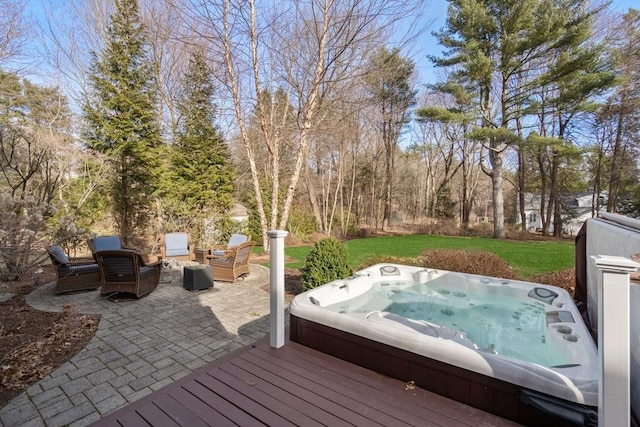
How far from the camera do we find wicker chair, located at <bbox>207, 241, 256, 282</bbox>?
6074mm

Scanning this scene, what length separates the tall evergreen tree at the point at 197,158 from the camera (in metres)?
10.1

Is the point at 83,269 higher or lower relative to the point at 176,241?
lower

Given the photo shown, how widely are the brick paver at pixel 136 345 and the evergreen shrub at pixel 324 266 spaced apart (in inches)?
33.8

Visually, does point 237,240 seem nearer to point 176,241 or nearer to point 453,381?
point 176,241

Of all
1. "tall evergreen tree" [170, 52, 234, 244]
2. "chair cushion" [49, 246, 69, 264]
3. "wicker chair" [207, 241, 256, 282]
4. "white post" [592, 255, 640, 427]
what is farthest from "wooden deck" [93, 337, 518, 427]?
"tall evergreen tree" [170, 52, 234, 244]

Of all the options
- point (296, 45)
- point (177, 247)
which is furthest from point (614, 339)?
point (177, 247)

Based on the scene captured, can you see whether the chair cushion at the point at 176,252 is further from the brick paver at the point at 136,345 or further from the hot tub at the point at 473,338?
the hot tub at the point at 473,338

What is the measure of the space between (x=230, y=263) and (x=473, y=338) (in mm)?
4505

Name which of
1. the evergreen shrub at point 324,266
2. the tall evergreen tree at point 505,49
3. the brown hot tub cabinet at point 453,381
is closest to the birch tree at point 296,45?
the evergreen shrub at point 324,266

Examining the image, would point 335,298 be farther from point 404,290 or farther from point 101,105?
point 101,105

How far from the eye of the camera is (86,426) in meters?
2.11

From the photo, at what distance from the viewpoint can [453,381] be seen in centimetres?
222

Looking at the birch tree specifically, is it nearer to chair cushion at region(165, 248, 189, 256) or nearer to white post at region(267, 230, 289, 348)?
chair cushion at region(165, 248, 189, 256)

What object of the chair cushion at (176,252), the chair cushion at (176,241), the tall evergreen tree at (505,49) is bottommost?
the chair cushion at (176,252)
